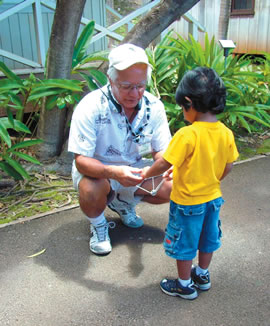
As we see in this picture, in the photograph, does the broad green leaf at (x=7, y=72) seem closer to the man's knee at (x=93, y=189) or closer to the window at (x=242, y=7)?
the man's knee at (x=93, y=189)

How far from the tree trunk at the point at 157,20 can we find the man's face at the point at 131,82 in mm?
1888

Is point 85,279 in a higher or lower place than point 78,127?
lower

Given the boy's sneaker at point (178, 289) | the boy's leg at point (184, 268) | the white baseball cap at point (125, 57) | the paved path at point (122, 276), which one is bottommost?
the paved path at point (122, 276)

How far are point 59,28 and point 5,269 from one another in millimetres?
2419

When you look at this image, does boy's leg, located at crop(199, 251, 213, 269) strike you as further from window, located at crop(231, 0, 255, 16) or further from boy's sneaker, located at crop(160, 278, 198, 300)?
window, located at crop(231, 0, 255, 16)

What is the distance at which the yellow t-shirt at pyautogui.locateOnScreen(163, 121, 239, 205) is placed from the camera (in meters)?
1.94

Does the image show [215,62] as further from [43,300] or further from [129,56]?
[43,300]

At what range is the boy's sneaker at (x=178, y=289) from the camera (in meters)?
2.23

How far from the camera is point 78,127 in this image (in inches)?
98.6

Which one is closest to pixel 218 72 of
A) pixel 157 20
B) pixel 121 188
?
pixel 157 20

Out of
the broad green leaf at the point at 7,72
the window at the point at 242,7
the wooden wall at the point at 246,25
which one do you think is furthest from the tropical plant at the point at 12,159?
the window at the point at 242,7

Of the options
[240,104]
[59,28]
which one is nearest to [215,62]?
[240,104]

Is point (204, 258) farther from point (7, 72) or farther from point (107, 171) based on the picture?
point (7, 72)

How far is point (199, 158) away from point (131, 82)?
26.4 inches
